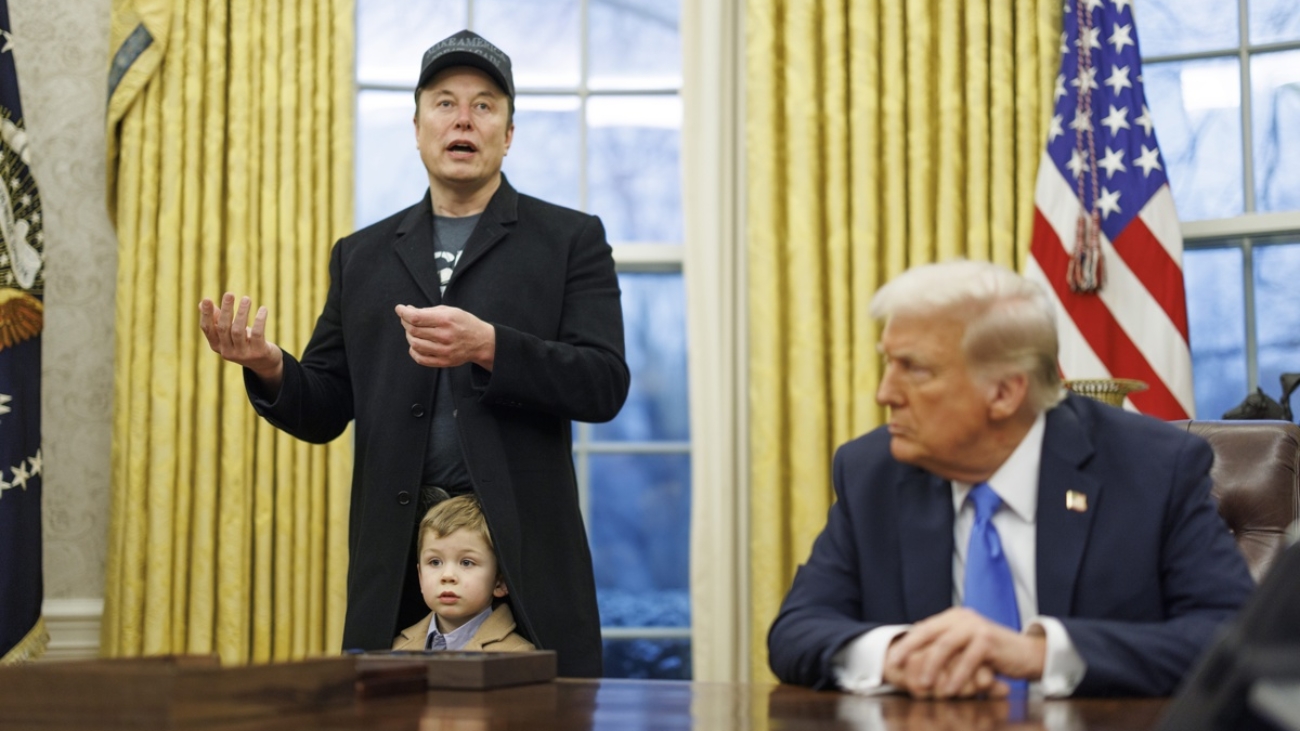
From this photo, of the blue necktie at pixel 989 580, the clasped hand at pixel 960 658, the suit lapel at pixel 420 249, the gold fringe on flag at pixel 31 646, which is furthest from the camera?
the gold fringe on flag at pixel 31 646

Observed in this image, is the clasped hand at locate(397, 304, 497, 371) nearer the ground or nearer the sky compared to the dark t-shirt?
nearer the sky

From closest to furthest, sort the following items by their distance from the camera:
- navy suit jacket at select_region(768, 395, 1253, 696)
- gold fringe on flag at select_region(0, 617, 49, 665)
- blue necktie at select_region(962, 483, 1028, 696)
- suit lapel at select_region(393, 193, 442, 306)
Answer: navy suit jacket at select_region(768, 395, 1253, 696) < blue necktie at select_region(962, 483, 1028, 696) < suit lapel at select_region(393, 193, 442, 306) < gold fringe on flag at select_region(0, 617, 49, 665)

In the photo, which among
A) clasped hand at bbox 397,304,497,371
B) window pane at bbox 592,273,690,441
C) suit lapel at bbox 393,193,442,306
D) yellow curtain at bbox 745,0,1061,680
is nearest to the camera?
clasped hand at bbox 397,304,497,371

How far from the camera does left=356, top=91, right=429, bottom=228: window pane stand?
4.28 metres

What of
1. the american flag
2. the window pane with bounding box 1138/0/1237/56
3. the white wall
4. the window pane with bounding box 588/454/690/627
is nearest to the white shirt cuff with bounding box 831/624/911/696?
the american flag

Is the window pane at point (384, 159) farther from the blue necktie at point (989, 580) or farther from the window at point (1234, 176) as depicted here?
the blue necktie at point (989, 580)

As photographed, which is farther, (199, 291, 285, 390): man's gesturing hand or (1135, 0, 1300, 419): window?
(1135, 0, 1300, 419): window

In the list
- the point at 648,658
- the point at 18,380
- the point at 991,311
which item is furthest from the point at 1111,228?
the point at 18,380

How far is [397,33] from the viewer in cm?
432

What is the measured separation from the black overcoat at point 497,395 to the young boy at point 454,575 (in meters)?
0.05

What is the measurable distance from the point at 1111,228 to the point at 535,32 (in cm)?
187

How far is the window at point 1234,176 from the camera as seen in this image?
12.6 feet

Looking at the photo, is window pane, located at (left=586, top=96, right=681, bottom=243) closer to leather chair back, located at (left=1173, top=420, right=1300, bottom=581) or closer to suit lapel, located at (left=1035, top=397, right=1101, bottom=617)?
leather chair back, located at (left=1173, top=420, right=1300, bottom=581)

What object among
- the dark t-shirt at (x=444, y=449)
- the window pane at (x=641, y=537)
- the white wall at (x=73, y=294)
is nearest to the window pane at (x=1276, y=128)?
the window pane at (x=641, y=537)
